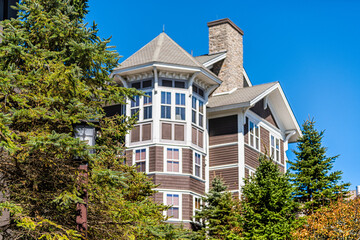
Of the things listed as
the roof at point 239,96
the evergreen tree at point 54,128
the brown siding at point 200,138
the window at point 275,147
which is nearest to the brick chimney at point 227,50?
the roof at point 239,96

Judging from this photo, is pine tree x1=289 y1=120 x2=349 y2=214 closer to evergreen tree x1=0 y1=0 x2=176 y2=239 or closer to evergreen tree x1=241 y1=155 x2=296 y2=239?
evergreen tree x1=241 y1=155 x2=296 y2=239

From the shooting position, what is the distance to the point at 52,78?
13.9 m

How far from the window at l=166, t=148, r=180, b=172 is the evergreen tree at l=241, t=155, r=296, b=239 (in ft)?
14.7

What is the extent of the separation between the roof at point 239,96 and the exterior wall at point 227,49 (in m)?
0.83

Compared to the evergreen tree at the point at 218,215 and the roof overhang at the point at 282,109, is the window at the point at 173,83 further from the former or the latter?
the roof overhang at the point at 282,109

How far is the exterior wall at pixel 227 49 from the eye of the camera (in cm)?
3494

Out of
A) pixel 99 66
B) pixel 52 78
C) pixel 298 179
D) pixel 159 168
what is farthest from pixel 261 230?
pixel 52 78

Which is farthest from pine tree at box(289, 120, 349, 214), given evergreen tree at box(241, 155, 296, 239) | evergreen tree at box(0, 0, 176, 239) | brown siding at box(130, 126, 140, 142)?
evergreen tree at box(0, 0, 176, 239)

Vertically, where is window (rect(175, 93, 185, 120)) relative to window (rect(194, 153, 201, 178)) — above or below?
above

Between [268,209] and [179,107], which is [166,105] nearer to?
[179,107]

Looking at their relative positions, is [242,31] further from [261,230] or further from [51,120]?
[51,120]

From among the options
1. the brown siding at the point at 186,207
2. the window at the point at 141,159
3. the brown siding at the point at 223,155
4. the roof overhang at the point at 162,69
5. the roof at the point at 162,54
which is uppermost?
the roof at the point at 162,54

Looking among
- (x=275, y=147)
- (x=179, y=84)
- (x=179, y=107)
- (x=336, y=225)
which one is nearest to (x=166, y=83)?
(x=179, y=84)

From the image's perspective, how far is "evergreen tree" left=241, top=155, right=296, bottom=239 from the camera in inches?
1000
